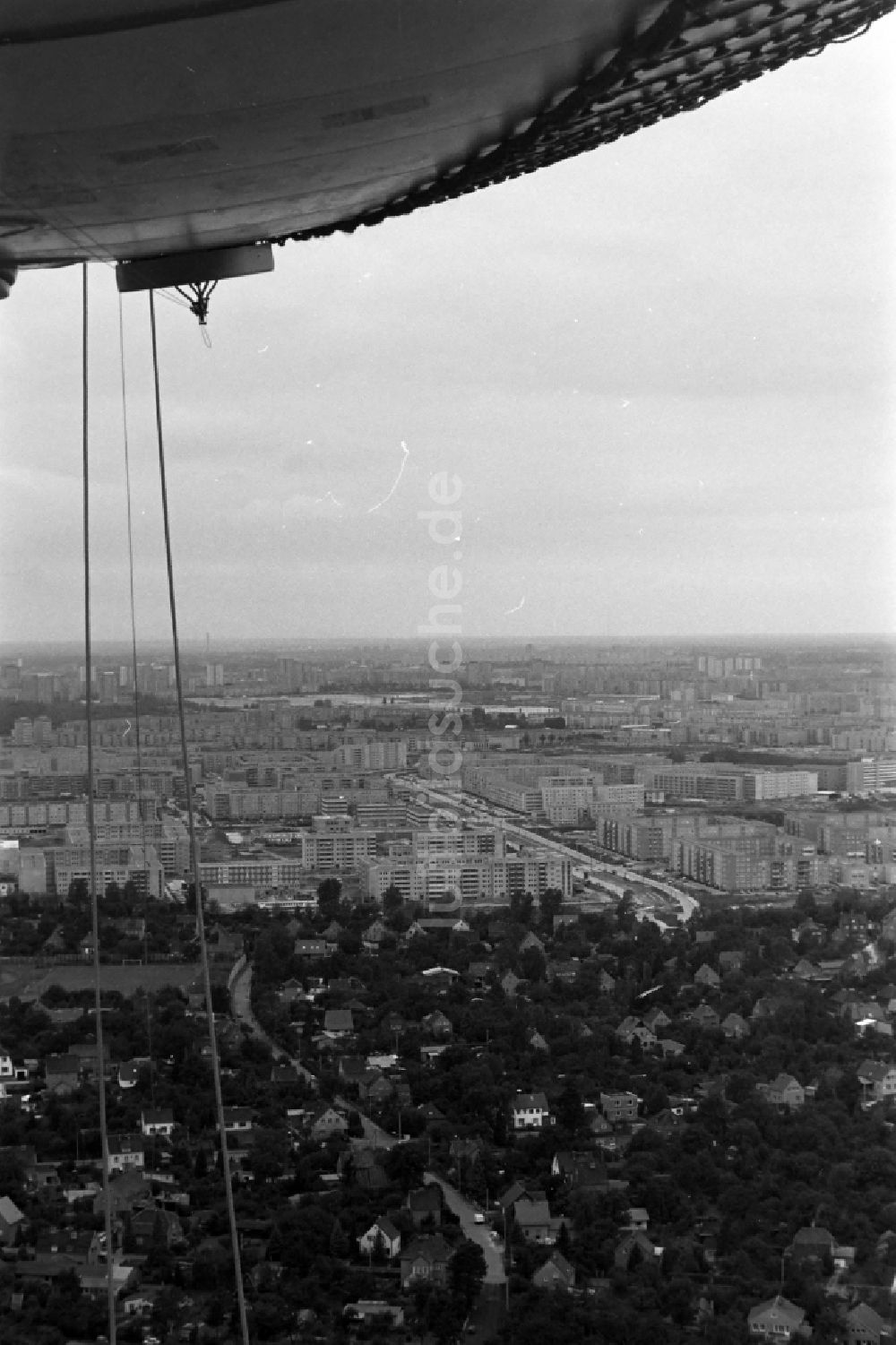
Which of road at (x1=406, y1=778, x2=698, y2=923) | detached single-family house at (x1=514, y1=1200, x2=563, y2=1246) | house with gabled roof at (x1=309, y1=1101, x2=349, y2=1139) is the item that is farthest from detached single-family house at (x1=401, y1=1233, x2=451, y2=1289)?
road at (x1=406, y1=778, x2=698, y2=923)

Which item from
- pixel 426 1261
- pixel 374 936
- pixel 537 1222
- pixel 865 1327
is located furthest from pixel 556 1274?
pixel 374 936

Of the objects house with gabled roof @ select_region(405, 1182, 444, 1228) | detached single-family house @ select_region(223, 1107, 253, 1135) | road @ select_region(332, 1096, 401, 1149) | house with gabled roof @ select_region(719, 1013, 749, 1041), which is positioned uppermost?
house with gabled roof @ select_region(719, 1013, 749, 1041)

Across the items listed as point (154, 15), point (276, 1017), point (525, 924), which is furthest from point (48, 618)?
point (154, 15)

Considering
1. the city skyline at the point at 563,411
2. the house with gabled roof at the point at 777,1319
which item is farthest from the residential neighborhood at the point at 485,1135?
the city skyline at the point at 563,411

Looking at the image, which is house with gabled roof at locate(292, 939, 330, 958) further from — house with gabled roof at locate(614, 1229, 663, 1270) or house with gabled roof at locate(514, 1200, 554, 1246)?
house with gabled roof at locate(614, 1229, 663, 1270)

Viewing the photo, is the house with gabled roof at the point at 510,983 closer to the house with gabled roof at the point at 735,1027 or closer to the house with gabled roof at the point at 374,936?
the house with gabled roof at the point at 374,936
